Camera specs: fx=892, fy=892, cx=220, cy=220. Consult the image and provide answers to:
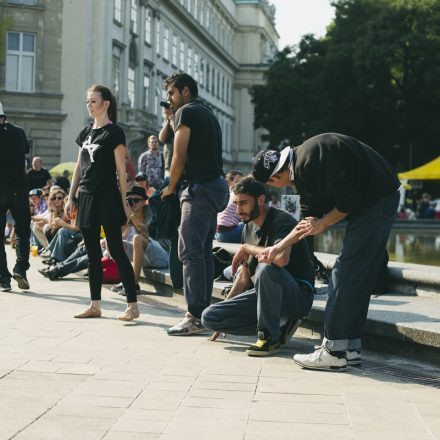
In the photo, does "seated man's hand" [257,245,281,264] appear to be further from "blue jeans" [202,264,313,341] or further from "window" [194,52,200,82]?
"window" [194,52,200,82]

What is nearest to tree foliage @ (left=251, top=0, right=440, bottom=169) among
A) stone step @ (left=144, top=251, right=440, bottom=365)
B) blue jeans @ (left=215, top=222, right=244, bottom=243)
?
blue jeans @ (left=215, top=222, right=244, bottom=243)

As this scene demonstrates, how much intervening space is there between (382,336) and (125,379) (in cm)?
211

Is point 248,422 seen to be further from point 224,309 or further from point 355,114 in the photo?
point 355,114

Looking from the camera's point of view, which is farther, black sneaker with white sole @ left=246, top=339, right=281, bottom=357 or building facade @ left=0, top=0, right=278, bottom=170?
building facade @ left=0, top=0, right=278, bottom=170

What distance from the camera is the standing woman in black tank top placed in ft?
25.0

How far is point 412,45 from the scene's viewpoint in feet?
142

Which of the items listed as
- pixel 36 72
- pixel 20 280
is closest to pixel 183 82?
pixel 20 280

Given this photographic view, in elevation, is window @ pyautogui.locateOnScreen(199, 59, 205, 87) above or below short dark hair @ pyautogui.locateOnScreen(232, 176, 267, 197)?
above

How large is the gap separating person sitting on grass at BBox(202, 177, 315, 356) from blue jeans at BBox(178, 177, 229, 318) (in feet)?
1.17

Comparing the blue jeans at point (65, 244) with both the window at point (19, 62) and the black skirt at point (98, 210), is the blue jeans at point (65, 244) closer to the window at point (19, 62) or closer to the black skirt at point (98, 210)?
the black skirt at point (98, 210)

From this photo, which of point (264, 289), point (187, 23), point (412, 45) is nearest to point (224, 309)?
point (264, 289)

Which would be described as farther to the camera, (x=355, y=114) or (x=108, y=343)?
(x=355, y=114)

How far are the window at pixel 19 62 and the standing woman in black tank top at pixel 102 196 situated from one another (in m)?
30.2

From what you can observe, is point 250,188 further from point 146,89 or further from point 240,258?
point 146,89
